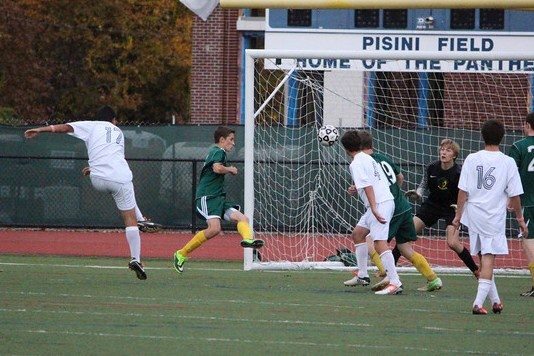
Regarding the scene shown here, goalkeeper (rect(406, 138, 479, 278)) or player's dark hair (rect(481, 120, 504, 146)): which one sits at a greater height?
player's dark hair (rect(481, 120, 504, 146))

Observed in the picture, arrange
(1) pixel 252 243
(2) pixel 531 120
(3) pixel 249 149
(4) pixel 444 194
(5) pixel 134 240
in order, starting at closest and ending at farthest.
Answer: (2) pixel 531 120, (5) pixel 134 240, (1) pixel 252 243, (4) pixel 444 194, (3) pixel 249 149

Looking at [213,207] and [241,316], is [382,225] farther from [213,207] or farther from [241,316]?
[213,207]

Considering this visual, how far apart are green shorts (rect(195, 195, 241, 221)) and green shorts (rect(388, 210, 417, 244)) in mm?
2694

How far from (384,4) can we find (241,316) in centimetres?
494

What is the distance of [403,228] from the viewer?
50.4 ft

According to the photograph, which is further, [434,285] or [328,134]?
[328,134]

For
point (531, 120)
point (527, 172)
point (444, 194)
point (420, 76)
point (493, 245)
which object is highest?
point (420, 76)

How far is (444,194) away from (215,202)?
8.70 feet

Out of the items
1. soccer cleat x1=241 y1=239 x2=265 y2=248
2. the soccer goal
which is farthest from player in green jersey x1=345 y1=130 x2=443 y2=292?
the soccer goal

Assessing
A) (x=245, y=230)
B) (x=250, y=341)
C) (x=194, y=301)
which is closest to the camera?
(x=250, y=341)

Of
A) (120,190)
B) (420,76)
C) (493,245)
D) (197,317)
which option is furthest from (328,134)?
(197,317)

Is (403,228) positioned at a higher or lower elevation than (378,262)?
higher

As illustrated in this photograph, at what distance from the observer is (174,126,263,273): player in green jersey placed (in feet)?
56.1

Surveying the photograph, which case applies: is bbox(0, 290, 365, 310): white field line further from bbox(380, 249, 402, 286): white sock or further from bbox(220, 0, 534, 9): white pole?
bbox(220, 0, 534, 9): white pole
